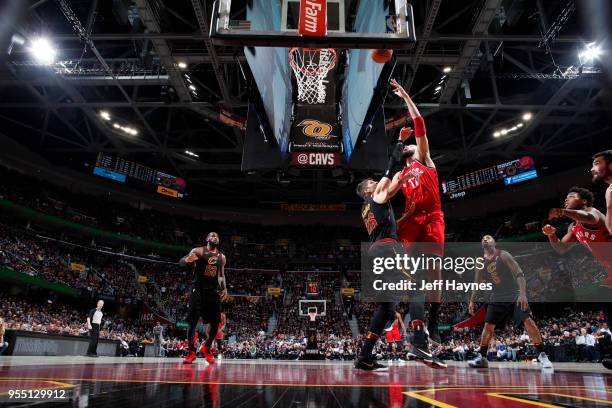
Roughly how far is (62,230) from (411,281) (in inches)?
1148

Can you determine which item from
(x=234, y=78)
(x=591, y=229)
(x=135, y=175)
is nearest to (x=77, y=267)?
(x=135, y=175)

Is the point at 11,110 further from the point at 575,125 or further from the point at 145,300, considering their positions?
the point at 575,125

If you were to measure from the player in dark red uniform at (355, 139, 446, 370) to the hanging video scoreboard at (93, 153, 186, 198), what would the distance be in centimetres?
2443

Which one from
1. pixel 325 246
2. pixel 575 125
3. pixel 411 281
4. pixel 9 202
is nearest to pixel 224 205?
pixel 325 246

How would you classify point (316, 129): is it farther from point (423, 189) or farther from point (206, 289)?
point (423, 189)

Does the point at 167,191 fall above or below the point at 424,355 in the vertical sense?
above

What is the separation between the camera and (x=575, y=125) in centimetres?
A: 2259

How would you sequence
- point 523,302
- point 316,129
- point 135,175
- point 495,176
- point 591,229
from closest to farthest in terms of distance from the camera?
point 591,229, point 523,302, point 316,129, point 495,176, point 135,175

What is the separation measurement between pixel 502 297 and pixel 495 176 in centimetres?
2094

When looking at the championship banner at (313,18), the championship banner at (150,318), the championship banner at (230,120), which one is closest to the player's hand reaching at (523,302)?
the championship banner at (313,18)

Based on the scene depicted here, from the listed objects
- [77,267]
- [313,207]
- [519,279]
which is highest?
[313,207]

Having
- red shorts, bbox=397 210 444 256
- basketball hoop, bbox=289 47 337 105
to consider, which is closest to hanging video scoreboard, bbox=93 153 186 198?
basketball hoop, bbox=289 47 337 105

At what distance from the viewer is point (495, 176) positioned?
2522 cm

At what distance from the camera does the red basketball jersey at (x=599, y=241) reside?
4660 mm
